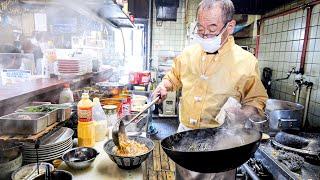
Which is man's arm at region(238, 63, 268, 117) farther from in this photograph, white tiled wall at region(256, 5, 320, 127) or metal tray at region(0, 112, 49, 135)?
white tiled wall at region(256, 5, 320, 127)

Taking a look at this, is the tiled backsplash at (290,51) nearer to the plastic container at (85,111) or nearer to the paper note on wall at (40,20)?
the plastic container at (85,111)

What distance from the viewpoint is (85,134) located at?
163cm

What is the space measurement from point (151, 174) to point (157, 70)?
3.82m

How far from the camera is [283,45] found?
4.16m

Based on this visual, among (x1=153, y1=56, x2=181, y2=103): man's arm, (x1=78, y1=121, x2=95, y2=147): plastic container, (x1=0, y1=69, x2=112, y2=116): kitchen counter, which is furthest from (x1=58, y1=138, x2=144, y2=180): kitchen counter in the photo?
(x1=153, y1=56, x2=181, y2=103): man's arm

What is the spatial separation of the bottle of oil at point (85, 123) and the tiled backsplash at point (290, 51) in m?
2.99

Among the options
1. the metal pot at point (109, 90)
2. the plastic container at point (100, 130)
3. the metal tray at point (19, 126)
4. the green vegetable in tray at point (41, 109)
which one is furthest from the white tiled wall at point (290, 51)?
the metal tray at point (19, 126)

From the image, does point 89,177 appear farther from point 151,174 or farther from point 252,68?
point 151,174

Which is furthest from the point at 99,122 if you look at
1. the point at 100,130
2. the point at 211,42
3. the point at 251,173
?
the point at 251,173

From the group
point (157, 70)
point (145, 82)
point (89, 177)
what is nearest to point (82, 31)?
point (145, 82)

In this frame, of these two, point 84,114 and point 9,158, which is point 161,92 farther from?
point 9,158

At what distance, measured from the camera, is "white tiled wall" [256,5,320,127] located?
3.29 meters

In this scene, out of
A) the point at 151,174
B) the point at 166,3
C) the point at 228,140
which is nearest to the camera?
the point at 228,140

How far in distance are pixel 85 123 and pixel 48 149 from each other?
0.95 ft
